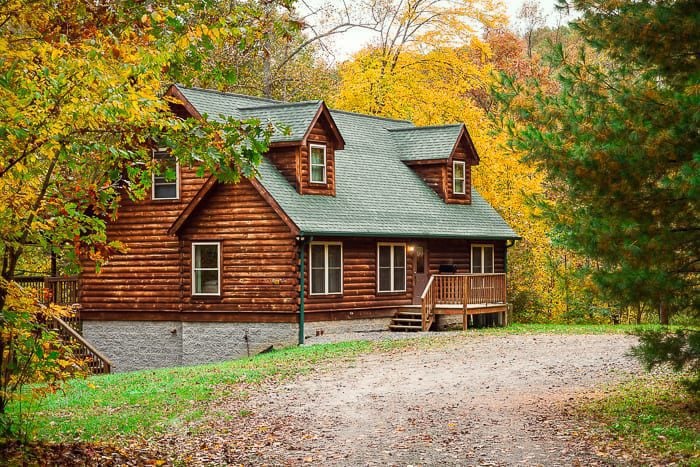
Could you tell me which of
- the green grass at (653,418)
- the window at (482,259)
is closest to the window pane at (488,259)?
the window at (482,259)

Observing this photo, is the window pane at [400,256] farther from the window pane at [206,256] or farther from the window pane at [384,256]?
the window pane at [206,256]

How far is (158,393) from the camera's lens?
1759 centimetres

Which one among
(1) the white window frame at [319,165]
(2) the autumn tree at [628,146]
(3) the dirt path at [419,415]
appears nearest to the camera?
(3) the dirt path at [419,415]

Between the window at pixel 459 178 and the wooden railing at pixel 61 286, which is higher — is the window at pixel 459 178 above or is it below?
above

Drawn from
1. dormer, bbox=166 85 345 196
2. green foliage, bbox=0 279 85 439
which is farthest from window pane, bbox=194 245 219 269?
green foliage, bbox=0 279 85 439

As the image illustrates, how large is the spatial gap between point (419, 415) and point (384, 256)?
641 inches

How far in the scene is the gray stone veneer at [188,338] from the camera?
2756 centimetres

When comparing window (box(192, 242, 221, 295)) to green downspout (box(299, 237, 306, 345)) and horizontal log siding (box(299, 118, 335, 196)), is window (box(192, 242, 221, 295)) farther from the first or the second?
horizontal log siding (box(299, 118, 335, 196))

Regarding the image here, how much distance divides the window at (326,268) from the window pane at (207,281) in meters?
2.97

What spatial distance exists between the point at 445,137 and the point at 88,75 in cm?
2649

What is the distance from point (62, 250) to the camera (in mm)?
10852

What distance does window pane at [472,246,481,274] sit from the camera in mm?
34406

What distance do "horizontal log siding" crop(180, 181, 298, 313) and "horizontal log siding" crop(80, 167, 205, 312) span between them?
90 centimetres

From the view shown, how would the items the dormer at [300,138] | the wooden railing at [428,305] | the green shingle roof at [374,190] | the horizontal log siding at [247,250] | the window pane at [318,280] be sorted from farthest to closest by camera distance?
the wooden railing at [428,305], the dormer at [300,138], the green shingle roof at [374,190], the window pane at [318,280], the horizontal log siding at [247,250]
